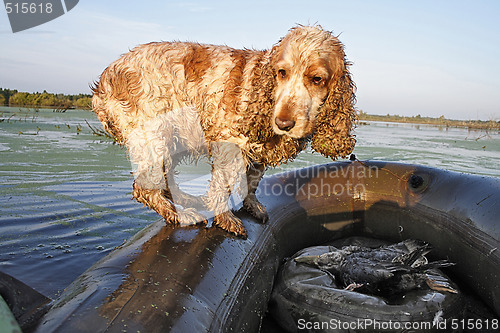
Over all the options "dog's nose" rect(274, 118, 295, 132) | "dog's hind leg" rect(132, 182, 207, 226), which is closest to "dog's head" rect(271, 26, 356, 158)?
"dog's nose" rect(274, 118, 295, 132)

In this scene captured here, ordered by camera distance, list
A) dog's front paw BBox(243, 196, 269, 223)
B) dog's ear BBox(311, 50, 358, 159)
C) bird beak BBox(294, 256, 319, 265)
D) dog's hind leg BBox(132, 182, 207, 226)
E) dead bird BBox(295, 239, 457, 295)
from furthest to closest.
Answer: dog's front paw BBox(243, 196, 269, 223), bird beak BBox(294, 256, 319, 265), dog's hind leg BBox(132, 182, 207, 226), dog's ear BBox(311, 50, 358, 159), dead bird BBox(295, 239, 457, 295)

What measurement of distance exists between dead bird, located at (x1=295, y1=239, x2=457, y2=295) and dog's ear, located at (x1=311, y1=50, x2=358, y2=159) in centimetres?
95

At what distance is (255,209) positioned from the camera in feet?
12.3

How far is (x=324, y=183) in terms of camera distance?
4.72 m

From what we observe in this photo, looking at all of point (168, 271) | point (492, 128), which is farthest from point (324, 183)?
point (492, 128)

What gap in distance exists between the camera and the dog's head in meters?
2.81

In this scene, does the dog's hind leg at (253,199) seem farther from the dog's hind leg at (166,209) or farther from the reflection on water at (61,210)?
the dog's hind leg at (166,209)

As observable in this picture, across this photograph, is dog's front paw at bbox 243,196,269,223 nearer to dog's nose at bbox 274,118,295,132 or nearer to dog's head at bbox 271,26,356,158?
dog's head at bbox 271,26,356,158

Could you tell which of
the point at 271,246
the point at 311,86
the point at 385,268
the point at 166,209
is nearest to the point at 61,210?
the point at 166,209

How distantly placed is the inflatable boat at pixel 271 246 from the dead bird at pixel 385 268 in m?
0.45

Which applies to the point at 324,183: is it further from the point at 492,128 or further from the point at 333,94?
the point at 492,128

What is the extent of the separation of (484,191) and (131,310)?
3381 millimetres

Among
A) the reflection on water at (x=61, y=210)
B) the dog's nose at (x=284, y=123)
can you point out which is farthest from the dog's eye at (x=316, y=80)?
the reflection on water at (x=61, y=210)

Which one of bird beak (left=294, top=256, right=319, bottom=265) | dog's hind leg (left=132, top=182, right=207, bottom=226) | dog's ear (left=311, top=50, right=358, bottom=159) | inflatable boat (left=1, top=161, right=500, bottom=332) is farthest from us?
bird beak (left=294, top=256, right=319, bottom=265)
